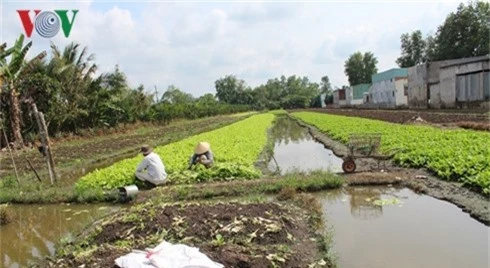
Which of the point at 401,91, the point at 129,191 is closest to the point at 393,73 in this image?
the point at 401,91

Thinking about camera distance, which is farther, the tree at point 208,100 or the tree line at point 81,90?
the tree at point 208,100

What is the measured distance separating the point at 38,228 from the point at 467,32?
66156mm

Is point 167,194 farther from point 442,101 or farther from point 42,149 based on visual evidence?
point 442,101

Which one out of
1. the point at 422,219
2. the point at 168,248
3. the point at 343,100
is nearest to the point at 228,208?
the point at 168,248

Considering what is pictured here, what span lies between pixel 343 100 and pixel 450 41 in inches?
1425

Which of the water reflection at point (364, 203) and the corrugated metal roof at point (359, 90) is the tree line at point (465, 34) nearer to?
the corrugated metal roof at point (359, 90)

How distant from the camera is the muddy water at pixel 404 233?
231 inches

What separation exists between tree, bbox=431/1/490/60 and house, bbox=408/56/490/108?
66.3ft

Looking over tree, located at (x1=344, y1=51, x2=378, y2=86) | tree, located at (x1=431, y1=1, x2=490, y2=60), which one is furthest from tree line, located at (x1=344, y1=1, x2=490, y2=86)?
tree, located at (x1=344, y1=51, x2=378, y2=86)

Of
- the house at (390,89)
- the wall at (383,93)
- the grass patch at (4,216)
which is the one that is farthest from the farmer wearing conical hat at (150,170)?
the wall at (383,93)

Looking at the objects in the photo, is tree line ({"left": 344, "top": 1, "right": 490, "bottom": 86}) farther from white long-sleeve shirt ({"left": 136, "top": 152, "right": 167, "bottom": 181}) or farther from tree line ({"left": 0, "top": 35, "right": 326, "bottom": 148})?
white long-sleeve shirt ({"left": 136, "top": 152, "right": 167, "bottom": 181})

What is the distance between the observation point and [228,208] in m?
7.80

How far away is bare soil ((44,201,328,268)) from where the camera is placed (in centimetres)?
546

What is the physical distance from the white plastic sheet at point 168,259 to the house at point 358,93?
3316 inches
